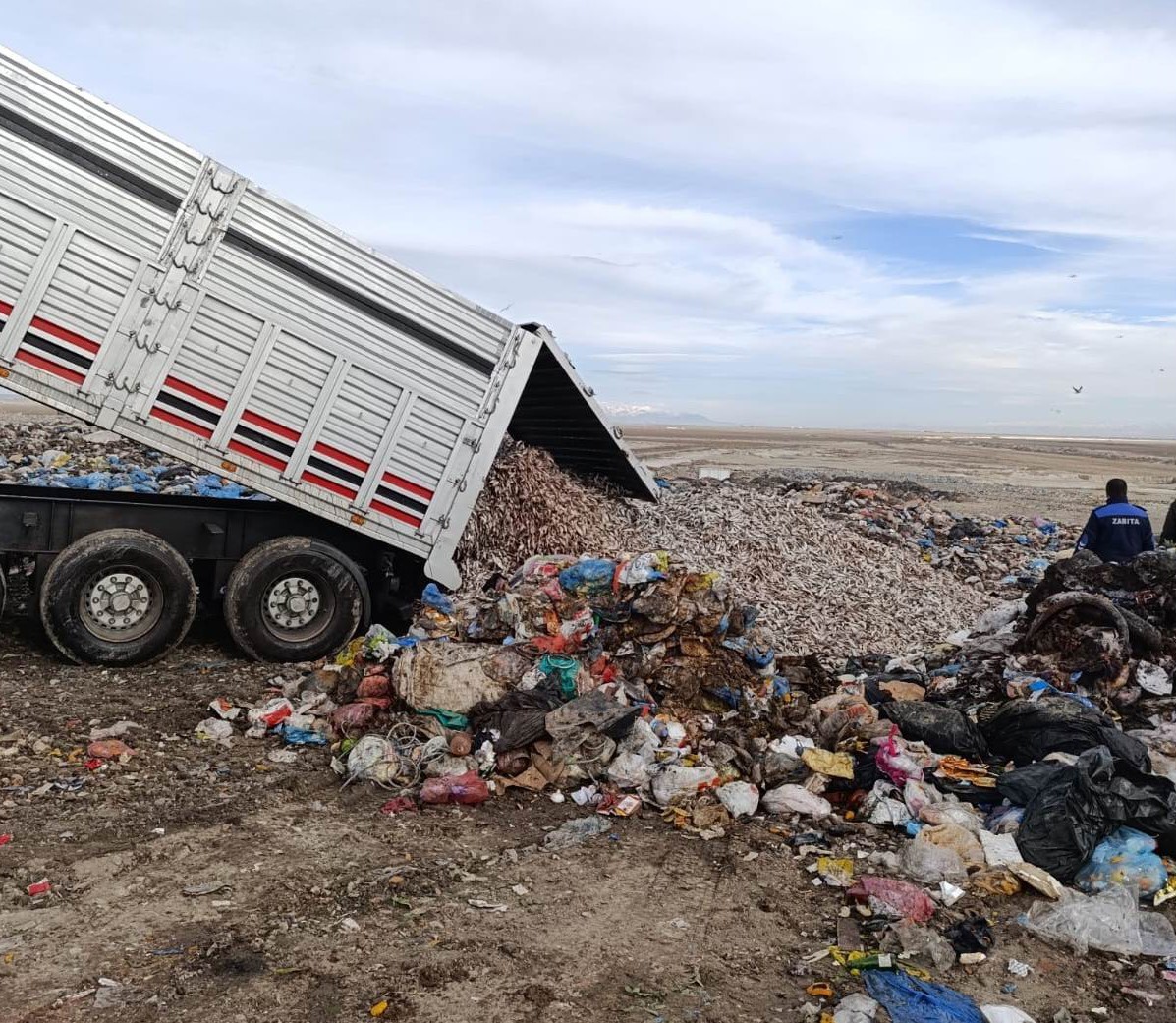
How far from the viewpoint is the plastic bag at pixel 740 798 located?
5.40 metres

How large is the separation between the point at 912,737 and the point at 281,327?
15.8ft

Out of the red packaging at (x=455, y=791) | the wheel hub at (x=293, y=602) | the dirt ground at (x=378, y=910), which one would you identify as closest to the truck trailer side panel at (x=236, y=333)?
the wheel hub at (x=293, y=602)

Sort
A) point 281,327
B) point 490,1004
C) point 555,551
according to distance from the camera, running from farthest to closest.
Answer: point 555,551
point 281,327
point 490,1004

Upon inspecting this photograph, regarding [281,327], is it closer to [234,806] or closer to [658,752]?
[234,806]

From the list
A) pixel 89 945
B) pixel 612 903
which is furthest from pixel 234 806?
pixel 612 903

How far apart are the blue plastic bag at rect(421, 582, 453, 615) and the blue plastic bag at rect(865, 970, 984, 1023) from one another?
421 cm

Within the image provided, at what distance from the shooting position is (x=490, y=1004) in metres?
3.56

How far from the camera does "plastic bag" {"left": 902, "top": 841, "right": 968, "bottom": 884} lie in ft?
15.5

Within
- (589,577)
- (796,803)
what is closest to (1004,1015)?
(796,803)

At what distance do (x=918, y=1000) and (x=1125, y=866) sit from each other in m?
1.75

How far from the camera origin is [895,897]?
4418 mm

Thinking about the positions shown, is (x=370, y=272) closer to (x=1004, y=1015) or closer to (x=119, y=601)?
(x=119, y=601)

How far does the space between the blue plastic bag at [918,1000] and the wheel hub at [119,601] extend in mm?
5185

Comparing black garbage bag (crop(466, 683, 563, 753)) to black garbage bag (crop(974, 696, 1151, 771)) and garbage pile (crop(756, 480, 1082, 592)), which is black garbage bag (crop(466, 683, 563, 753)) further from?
garbage pile (crop(756, 480, 1082, 592))
